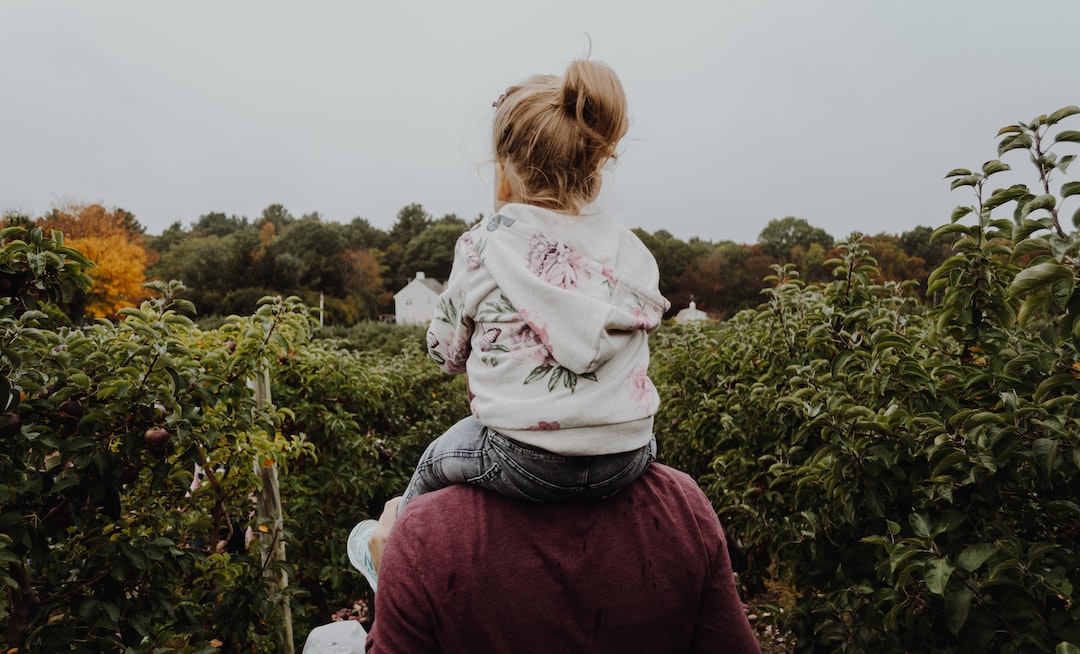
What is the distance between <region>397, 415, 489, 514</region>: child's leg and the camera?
96 cm

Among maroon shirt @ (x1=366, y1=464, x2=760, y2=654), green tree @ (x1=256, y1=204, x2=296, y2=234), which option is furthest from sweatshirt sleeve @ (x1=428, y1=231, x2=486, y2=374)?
green tree @ (x1=256, y1=204, x2=296, y2=234)

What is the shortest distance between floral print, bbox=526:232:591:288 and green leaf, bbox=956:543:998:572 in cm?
103

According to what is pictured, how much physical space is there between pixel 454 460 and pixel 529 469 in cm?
15

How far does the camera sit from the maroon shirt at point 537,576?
0.87 meters

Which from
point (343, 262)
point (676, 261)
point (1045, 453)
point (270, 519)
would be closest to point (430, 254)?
point (343, 262)

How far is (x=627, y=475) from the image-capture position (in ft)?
3.11

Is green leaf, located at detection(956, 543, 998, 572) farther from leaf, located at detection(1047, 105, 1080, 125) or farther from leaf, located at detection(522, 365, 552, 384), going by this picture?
leaf, located at detection(522, 365, 552, 384)

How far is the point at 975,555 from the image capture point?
1273 millimetres

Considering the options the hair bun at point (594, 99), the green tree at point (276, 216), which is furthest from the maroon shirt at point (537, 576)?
the green tree at point (276, 216)

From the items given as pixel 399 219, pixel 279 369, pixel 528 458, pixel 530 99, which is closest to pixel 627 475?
pixel 528 458

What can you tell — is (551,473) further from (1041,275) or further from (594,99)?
(1041,275)

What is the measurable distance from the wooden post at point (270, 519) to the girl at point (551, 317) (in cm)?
200

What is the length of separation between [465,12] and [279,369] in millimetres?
2675

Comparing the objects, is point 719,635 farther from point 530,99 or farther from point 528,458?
point 530,99
